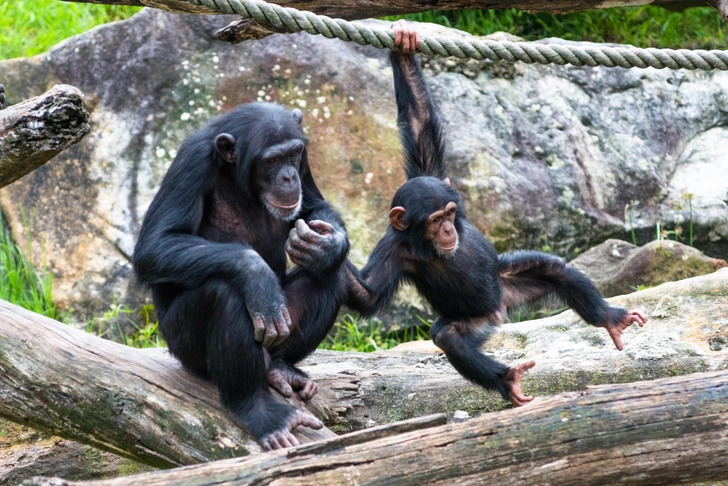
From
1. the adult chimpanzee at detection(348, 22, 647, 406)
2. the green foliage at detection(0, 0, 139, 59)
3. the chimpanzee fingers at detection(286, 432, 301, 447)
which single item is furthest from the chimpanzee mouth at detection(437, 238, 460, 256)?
the green foliage at detection(0, 0, 139, 59)

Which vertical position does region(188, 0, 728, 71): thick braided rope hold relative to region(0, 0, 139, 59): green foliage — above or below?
below

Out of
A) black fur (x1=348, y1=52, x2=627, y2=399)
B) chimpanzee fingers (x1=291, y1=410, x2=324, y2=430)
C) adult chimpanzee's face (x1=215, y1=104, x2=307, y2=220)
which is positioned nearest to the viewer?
chimpanzee fingers (x1=291, y1=410, x2=324, y2=430)

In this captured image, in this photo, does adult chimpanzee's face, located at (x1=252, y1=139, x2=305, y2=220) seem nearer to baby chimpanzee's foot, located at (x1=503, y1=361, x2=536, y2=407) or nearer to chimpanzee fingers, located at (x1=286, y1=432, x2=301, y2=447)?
chimpanzee fingers, located at (x1=286, y1=432, x2=301, y2=447)

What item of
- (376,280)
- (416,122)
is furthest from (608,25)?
(376,280)

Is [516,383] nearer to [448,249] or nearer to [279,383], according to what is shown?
[448,249]

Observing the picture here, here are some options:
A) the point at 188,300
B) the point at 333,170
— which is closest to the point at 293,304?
the point at 188,300

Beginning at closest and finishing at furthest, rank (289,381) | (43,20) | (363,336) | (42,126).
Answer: (42,126)
(289,381)
(363,336)
(43,20)

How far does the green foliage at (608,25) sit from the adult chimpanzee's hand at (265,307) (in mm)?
6054

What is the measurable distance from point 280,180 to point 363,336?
320cm

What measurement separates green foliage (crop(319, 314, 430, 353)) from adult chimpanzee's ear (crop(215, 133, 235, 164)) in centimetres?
298

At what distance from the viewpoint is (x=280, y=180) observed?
4074 millimetres

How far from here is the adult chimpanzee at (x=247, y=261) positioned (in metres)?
3.75

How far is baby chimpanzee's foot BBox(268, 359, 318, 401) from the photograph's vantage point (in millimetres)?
4125

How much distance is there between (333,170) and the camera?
7.23 metres
